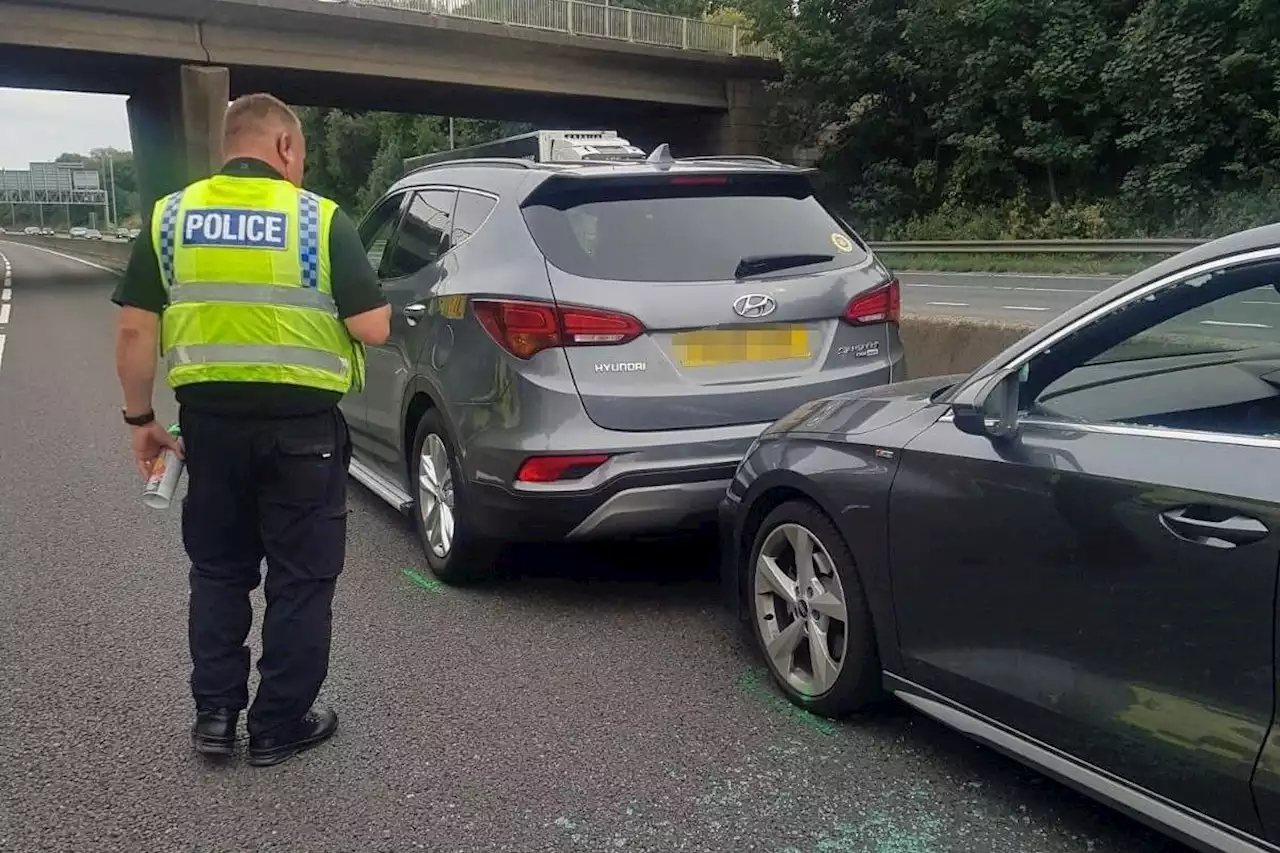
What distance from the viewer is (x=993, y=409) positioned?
2.96 metres

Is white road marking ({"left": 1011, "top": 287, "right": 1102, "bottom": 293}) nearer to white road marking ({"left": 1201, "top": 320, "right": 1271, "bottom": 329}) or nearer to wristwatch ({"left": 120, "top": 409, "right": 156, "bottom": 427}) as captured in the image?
white road marking ({"left": 1201, "top": 320, "right": 1271, "bottom": 329})

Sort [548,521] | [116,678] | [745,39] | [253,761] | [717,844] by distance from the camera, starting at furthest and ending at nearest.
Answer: [745,39]
[548,521]
[116,678]
[253,761]
[717,844]

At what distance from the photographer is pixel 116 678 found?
3969mm

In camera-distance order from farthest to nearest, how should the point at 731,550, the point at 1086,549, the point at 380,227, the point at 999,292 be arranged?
the point at 999,292
the point at 380,227
the point at 731,550
the point at 1086,549

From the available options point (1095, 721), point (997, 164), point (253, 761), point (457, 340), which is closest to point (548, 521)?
point (457, 340)

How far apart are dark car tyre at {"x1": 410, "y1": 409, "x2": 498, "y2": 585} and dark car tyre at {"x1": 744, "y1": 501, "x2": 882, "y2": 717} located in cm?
125

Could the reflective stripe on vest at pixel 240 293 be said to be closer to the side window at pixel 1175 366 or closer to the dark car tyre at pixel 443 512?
the dark car tyre at pixel 443 512

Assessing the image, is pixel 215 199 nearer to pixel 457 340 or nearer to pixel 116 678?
pixel 457 340

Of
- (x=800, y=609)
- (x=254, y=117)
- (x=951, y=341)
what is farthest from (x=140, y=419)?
(x=951, y=341)

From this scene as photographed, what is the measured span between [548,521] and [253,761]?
1.33 metres

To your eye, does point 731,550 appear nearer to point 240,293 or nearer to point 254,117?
point 240,293

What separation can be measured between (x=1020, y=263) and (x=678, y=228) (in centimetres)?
2119

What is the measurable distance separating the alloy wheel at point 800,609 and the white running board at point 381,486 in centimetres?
195

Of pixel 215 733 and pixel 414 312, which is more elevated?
pixel 414 312
